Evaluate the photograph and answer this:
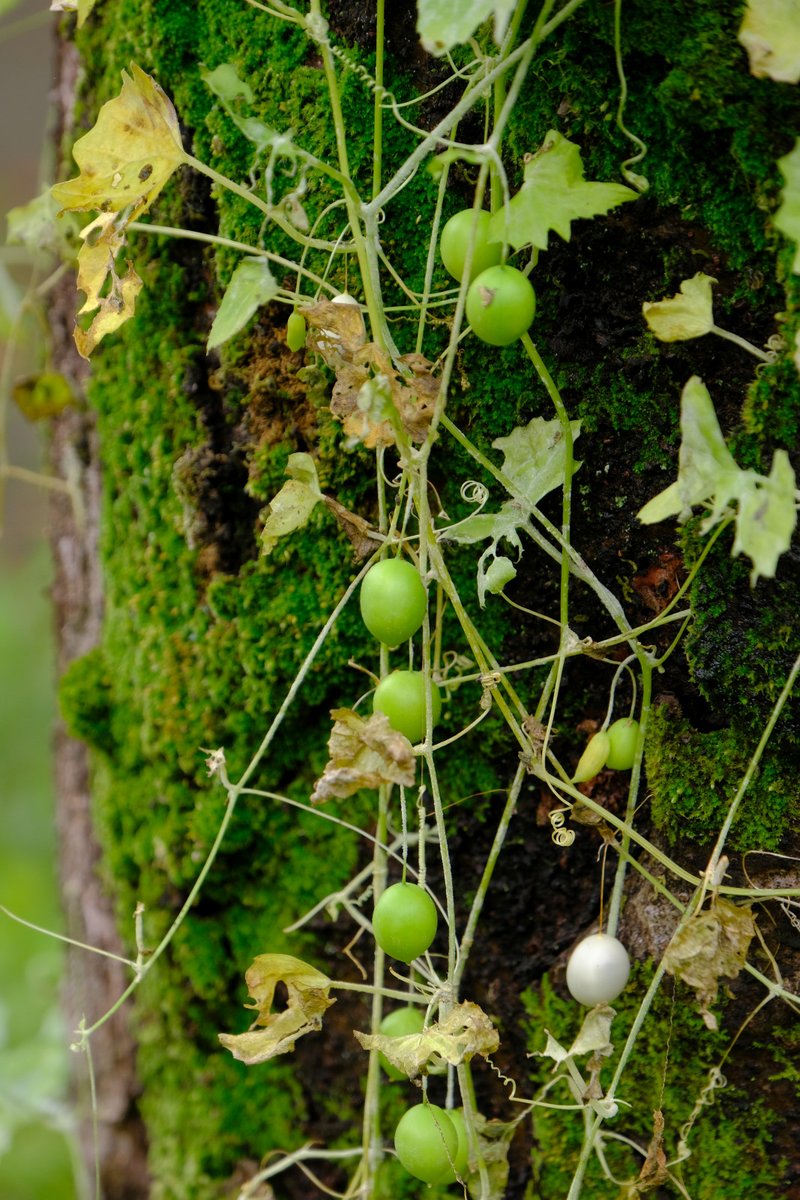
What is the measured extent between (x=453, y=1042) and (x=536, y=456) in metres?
0.46

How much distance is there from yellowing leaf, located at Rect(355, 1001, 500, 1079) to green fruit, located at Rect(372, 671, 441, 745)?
201mm

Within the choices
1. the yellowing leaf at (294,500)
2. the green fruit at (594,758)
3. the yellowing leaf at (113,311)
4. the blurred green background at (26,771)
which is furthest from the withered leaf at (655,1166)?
the blurred green background at (26,771)

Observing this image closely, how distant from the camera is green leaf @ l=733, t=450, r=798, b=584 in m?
0.63

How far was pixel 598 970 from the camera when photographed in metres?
0.76

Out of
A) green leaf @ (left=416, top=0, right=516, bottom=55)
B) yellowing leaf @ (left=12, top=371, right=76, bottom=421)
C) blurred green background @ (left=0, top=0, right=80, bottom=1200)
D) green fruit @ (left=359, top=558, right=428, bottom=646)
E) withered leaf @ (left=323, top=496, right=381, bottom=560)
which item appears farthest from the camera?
blurred green background @ (left=0, top=0, right=80, bottom=1200)

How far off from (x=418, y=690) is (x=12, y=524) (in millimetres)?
5087

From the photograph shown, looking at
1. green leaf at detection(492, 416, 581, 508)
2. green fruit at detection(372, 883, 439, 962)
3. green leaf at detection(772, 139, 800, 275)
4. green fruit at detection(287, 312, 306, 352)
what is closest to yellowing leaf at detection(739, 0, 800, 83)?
green leaf at detection(772, 139, 800, 275)

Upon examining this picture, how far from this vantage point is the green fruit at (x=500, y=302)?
70 cm

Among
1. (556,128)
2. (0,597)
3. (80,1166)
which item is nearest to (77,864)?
(80,1166)

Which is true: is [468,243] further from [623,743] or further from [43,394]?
[43,394]

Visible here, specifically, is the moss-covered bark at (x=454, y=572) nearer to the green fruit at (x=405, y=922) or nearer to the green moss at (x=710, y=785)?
the green moss at (x=710, y=785)

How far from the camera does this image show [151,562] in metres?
1.20

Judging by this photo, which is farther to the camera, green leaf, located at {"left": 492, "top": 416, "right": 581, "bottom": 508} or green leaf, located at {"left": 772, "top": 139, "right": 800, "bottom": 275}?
green leaf, located at {"left": 492, "top": 416, "right": 581, "bottom": 508}

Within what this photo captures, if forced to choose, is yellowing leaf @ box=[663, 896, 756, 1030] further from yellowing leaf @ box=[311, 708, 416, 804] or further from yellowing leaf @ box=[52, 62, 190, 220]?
yellowing leaf @ box=[52, 62, 190, 220]
